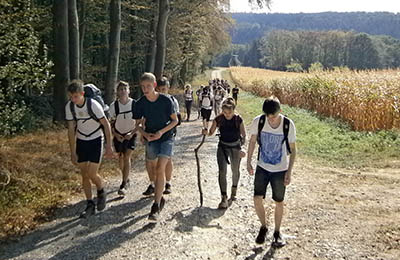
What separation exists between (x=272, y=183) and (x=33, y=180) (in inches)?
197

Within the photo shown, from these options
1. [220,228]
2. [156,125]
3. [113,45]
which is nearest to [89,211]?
[156,125]

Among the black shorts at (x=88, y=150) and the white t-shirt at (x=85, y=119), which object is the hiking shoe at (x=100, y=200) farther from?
the white t-shirt at (x=85, y=119)

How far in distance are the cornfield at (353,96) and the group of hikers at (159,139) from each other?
8.78 metres

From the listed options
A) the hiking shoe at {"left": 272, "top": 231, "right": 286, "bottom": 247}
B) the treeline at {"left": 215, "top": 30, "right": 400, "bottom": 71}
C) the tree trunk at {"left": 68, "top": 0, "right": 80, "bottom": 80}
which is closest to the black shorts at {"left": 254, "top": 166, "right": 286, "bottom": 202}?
the hiking shoe at {"left": 272, "top": 231, "right": 286, "bottom": 247}

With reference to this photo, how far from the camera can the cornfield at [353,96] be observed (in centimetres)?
1361

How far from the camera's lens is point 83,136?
19.1 ft

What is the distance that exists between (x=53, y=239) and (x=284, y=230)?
3384mm

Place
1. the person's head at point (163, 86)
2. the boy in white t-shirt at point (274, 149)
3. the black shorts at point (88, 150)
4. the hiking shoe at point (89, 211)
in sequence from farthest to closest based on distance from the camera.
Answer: the person's head at point (163, 86) < the hiking shoe at point (89, 211) < the black shorts at point (88, 150) < the boy in white t-shirt at point (274, 149)

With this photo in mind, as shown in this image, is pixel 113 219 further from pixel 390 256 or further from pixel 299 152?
pixel 299 152

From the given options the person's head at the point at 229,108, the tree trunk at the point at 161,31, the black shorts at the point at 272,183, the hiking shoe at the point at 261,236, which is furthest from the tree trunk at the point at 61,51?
the hiking shoe at the point at 261,236

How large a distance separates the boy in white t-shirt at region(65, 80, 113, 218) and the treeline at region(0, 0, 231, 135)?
3317 mm

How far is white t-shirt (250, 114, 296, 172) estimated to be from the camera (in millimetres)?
4867

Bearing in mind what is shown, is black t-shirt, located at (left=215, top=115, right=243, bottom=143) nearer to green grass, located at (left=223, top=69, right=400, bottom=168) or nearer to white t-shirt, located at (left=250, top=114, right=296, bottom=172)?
white t-shirt, located at (left=250, top=114, right=296, bottom=172)

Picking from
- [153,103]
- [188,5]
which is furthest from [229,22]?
[153,103]
